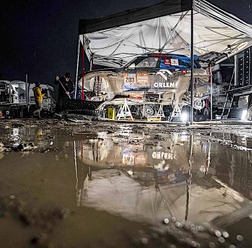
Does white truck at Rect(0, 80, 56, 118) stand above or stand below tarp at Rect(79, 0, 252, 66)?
below

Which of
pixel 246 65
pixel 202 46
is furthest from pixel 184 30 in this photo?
pixel 246 65

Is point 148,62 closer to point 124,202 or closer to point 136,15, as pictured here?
point 136,15

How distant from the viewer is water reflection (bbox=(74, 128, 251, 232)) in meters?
0.98

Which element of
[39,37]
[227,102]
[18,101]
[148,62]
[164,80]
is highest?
[39,37]

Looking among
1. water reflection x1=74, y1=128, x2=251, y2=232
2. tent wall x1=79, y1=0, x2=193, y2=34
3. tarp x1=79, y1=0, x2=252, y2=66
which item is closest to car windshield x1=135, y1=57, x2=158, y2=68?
tarp x1=79, y1=0, x2=252, y2=66

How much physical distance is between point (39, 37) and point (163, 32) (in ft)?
35.1

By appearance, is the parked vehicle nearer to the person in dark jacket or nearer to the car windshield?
the car windshield

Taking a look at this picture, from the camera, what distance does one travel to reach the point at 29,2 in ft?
46.0

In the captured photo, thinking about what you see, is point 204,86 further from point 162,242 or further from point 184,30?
point 162,242

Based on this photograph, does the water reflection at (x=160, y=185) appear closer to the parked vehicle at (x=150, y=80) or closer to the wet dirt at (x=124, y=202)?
the wet dirt at (x=124, y=202)

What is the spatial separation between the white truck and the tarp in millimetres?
3440

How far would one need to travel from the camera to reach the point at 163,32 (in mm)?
7945

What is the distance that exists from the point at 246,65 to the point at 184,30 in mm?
4436

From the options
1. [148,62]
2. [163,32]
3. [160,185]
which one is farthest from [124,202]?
[163,32]
